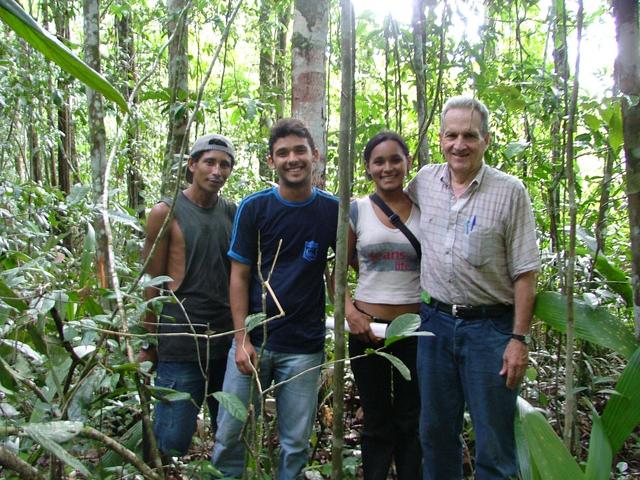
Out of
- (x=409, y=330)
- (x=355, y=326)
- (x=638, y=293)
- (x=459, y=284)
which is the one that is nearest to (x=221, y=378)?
(x=355, y=326)

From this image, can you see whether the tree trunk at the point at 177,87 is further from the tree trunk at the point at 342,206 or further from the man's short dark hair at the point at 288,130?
the tree trunk at the point at 342,206

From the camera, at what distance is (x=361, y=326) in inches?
97.2

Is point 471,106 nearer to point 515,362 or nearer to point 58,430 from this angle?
point 515,362

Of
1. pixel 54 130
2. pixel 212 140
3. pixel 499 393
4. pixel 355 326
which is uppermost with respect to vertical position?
pixel 54 130

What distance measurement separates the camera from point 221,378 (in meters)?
2.74

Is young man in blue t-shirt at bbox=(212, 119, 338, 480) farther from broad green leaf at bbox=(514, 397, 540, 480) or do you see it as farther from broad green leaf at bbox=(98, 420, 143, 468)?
broad green leaf at bbox=(514, 397, 540, 480)

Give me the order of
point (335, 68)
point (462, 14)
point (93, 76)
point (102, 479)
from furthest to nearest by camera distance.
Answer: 1. point (335, 68)
2. point (462, 14)
3. point (102, 479)
4. point (93, 76)

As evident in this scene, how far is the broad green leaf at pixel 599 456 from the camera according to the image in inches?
72.7

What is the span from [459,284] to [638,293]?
2.33 feet

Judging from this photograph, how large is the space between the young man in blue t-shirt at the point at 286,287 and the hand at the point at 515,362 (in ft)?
2.60

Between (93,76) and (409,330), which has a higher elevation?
(93,76)

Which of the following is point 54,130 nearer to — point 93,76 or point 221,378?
point 221,378

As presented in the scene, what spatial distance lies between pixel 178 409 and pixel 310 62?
1821 millimetres

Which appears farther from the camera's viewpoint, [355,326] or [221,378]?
[221,378]
